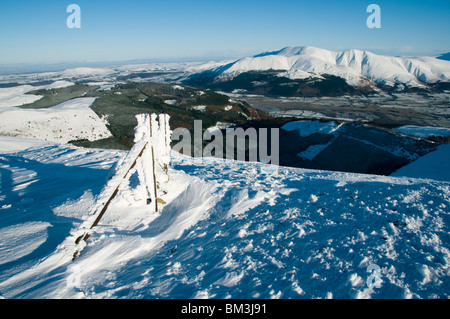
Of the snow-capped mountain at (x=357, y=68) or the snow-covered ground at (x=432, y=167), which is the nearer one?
the snow-covered ground at (x=432, y=167)

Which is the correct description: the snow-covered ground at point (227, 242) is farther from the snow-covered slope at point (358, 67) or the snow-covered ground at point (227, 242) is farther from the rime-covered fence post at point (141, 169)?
the snow-covered slope at point (358, 67)

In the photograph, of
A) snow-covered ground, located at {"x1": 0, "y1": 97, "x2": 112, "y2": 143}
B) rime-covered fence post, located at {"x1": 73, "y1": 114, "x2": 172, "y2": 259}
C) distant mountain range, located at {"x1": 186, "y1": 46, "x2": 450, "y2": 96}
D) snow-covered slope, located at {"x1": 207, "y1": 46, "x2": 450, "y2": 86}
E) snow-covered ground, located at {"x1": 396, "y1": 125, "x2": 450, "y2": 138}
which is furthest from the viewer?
snow-covered slope, located at {"x1": 207, "y1": 46, "x2": 450, "y2": 86}

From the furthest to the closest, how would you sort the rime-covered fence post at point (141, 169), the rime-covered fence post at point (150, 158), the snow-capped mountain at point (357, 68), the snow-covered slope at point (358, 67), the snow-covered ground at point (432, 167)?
the snow-covered slope at point (358, 67), the snow-capped mountain at point (357, 68), the snow-covered ground at point (432, 167), the rime-covered fence post at point (150, 158), the rime-covered fence post at point (141, 169)

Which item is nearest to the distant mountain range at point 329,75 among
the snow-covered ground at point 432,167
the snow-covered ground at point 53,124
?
the snow-covered ground at point 432,167

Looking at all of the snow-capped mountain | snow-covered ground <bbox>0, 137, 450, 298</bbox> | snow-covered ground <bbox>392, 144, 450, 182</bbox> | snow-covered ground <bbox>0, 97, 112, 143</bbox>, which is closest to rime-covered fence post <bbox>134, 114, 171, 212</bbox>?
snow-covered ground <bbox>0, 137, 450, 298</bbox>

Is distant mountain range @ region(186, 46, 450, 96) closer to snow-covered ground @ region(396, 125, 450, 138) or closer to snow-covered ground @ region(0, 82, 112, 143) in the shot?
snow-covered ground @ region(396, 125, 450, 138)

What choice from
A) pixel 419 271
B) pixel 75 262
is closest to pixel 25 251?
pixel 75 262

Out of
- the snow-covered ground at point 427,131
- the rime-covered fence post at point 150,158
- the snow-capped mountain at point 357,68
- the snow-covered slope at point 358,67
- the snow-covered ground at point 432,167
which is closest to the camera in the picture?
the rime-covered fence post at point 150,158
